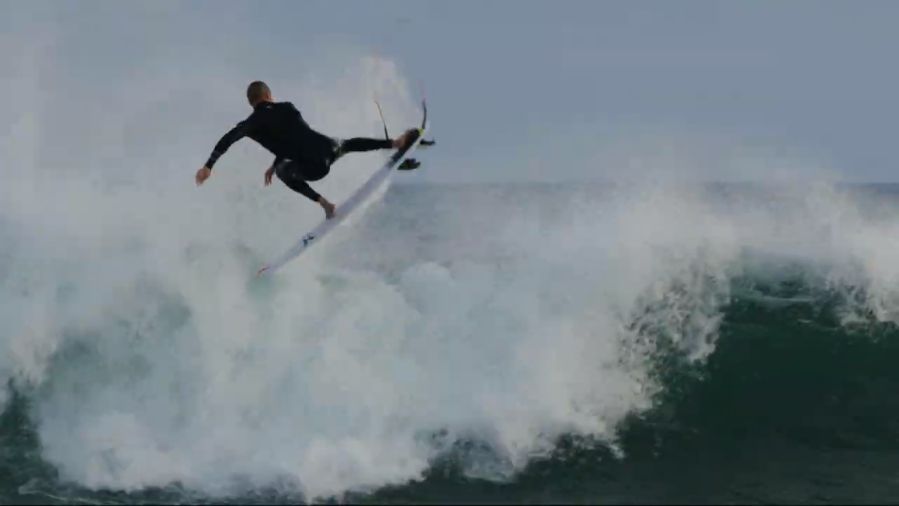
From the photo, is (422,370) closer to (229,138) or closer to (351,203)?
(351,203)

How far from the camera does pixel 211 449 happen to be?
9.55 meters

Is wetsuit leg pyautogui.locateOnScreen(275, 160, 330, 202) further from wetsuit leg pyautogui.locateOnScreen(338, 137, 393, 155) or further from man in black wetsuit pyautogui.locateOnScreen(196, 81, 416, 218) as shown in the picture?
wetsuit leg pyautogui.locateOnScreen(338, 137, 393, 155)

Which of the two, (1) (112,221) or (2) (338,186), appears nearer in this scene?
(2) (338,186)

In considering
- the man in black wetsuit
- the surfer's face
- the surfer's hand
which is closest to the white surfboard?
the man in black wetsuit

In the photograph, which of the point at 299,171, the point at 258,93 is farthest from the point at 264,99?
the point at 299,171

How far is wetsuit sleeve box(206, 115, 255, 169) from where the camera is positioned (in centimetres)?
743

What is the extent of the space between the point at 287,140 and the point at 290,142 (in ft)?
0.10

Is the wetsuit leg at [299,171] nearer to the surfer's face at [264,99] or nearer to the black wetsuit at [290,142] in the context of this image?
the black wetsuit at [290,142]

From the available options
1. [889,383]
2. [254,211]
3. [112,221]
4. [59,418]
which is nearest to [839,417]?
[889,383]

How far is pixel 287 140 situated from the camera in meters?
7.90

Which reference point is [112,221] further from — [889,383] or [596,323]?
[889,383]

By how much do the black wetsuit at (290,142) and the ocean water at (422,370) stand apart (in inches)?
110

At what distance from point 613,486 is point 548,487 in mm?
605

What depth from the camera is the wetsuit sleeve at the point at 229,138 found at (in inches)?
293
